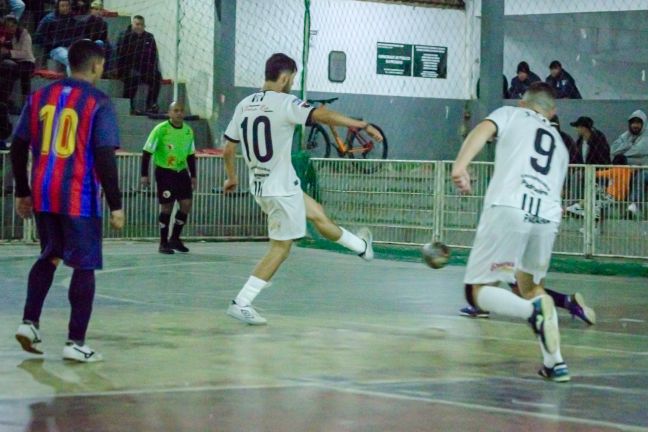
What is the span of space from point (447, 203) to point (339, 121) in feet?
27.1

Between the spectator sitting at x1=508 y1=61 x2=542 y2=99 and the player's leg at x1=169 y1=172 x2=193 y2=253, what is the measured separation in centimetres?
1018

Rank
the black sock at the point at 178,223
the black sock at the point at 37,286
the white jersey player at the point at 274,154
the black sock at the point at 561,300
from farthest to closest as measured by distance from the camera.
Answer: the black sock at the point at 178,223
the black sock at the point at 561,300
the white jersey player at the point at 274,154
the black sock at the point at 37,286

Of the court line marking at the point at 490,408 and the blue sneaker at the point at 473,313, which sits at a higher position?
the court line marking at the point at 490,408

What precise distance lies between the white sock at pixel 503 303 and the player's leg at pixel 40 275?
2626 millimetres

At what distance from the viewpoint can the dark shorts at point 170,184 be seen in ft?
57.2

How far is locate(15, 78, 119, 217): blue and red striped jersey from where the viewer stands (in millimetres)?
7984

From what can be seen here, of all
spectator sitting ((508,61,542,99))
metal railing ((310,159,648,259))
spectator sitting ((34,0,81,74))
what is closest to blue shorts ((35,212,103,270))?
metal railing ((310,159,648,259))

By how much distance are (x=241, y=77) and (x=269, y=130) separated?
1467cm

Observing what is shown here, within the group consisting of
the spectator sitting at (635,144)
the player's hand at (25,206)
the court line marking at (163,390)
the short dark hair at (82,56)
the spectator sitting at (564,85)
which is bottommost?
the court line marking at (163,390)

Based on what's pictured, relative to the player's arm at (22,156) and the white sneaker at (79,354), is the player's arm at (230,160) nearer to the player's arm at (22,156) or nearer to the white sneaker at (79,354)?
the player's arm at (22,156)

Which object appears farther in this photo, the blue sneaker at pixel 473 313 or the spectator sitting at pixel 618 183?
the spectator sitting at pixel 618 183

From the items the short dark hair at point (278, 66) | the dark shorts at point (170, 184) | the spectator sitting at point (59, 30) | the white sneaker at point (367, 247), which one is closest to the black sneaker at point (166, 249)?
the dark shorts at point (170, 184)

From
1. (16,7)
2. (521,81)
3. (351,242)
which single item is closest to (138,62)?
(16,7)

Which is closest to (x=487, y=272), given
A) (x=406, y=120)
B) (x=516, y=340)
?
(x=516, y=340)
